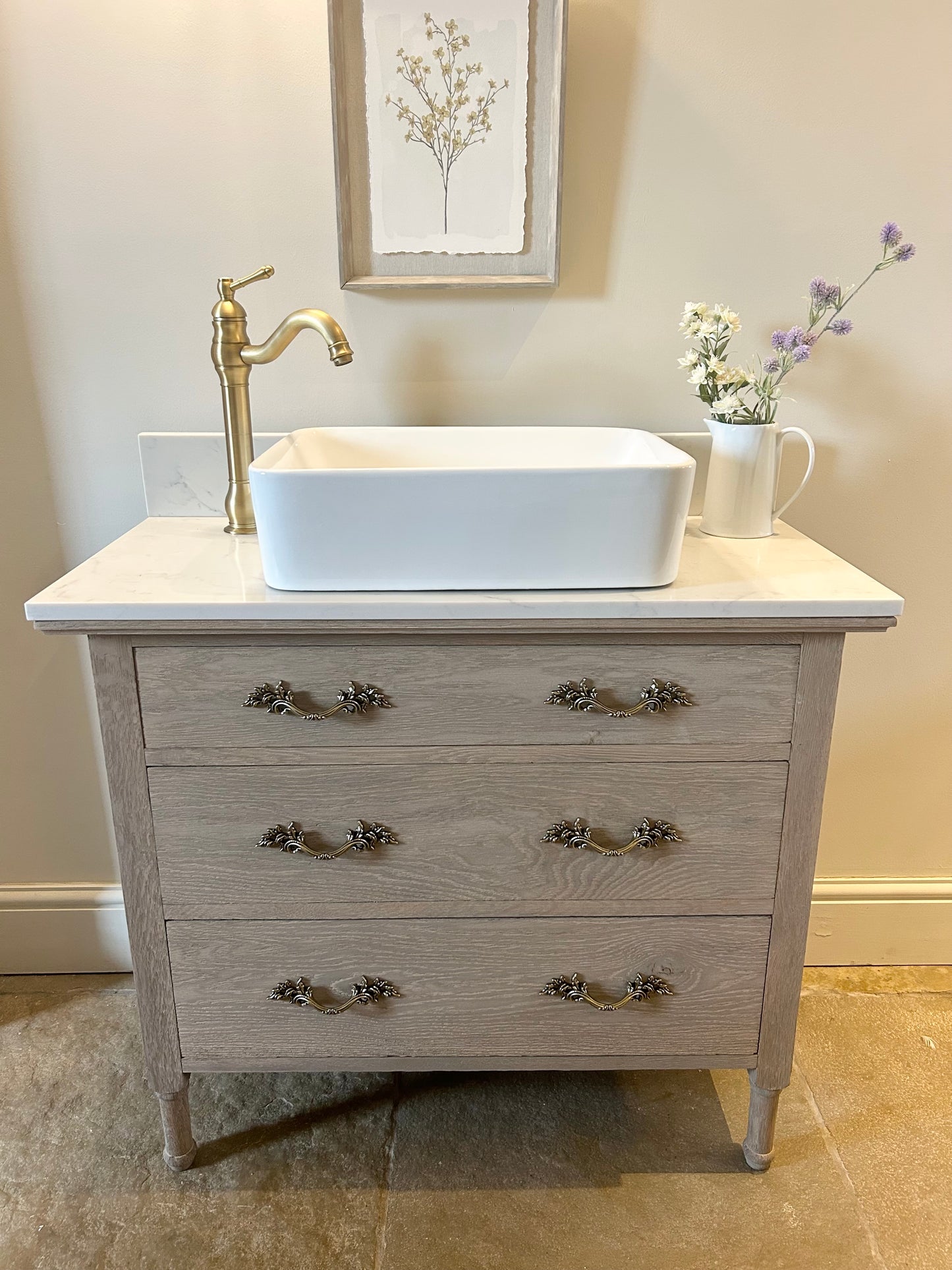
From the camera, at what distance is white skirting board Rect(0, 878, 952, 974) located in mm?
1706

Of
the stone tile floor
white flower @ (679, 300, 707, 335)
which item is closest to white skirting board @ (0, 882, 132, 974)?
the stone tile floor

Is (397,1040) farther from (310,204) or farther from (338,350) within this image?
(310,204)

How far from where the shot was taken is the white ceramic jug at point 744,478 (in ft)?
4.24

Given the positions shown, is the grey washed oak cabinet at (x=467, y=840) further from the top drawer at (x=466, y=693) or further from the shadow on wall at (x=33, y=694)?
the shadow on wall at (x=33, y=694)

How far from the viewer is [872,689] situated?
5.34 feet

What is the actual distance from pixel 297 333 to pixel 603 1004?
3.22 ft

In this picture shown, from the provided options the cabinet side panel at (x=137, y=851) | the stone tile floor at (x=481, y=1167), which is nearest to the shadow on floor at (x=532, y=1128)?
the stone tile floor at (x=481, y=1167)

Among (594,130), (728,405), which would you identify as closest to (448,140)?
(594,130)

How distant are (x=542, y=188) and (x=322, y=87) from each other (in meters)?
0.34

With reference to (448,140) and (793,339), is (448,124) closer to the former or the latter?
(448,140)

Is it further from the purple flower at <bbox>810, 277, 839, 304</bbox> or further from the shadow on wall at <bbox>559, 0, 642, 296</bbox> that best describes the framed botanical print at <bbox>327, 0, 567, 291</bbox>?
the purple flower at <bbox>810, 277, 839, 304</bbox>

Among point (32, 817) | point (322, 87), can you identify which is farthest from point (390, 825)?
point (322, 87)

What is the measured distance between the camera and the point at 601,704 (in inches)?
43.6

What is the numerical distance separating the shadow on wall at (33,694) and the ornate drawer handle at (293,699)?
2.13ft
